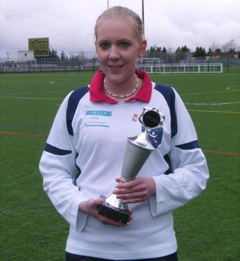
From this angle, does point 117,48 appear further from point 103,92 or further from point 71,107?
point 71,107

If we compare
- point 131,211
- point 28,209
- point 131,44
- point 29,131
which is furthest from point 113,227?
point 29,131

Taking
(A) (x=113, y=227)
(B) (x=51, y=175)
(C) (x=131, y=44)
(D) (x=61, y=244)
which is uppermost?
(C) (x=131, y=44)

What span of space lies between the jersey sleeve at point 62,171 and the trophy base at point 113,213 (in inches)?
7.1

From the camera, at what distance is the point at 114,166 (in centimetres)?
230

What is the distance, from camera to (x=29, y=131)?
37.8 ft

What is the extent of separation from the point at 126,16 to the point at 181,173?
0.69 m

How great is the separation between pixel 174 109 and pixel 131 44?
0.33 meters

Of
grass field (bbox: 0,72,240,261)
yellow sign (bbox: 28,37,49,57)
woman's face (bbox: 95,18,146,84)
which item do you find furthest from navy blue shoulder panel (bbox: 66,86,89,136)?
yellow sign (bbox: 28,37,49,57)

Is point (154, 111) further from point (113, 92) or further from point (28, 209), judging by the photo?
point (28, 209)

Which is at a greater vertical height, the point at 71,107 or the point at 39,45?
the point at 39,45

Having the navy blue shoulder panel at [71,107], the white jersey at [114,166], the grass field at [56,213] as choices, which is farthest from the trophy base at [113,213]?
the grass field at [56,213]

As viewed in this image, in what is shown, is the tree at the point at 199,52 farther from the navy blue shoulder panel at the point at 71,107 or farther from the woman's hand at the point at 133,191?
the woman's hand at the point at 133,191

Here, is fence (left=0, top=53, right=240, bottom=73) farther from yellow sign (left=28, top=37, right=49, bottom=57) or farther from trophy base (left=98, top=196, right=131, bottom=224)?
trophy base (left=98, top=196, right=131, bottom=224)

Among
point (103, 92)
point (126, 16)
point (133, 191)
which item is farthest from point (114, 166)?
point (126, 16)
